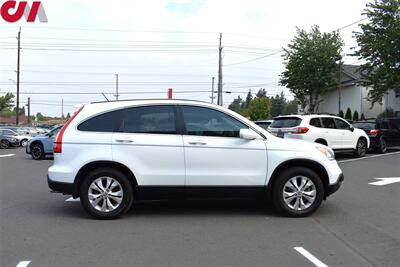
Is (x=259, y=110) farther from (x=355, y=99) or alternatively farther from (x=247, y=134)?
(x=247, y=134)

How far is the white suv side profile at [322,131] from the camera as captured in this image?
1552cm

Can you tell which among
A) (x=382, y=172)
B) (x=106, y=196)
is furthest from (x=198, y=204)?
(x=382, y=172)

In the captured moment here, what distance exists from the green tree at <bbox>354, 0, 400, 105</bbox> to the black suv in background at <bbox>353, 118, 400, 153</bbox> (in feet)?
25.6

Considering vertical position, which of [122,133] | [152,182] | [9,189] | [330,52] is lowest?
[9,189]

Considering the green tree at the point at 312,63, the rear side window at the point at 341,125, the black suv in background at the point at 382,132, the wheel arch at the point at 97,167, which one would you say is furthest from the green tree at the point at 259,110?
the wheel arch at the point at 97,167

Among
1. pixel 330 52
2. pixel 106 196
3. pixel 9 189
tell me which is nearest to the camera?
pixel 106 196

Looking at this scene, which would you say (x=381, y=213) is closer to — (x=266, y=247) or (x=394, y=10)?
(x=266, y=247)

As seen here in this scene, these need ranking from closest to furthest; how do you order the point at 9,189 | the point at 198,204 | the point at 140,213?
the point at 140,213
the point at 198,204
the point at 9,189

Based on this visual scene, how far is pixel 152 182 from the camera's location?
6.95 meters

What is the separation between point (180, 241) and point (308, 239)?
5.47 ft

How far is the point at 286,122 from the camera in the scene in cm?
1602

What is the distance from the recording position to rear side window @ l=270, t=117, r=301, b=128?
620 inches

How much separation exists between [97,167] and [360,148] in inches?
517

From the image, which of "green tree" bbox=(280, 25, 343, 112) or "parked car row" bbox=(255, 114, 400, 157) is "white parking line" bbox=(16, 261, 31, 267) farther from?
"green tree" bbox=(280, 25, 343, 112)
